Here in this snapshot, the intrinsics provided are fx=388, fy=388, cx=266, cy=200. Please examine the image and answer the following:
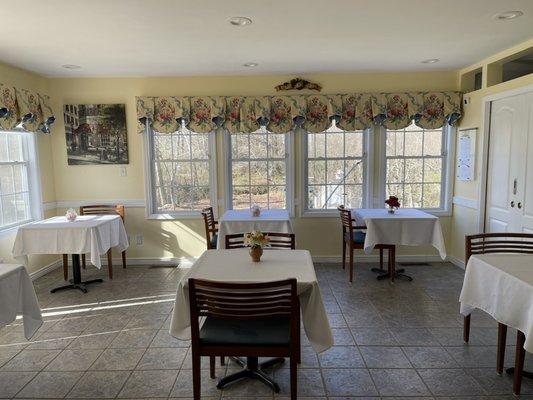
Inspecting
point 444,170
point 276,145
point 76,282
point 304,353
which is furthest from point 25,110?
point 444,170

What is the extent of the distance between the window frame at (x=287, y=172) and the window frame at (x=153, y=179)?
160 mm

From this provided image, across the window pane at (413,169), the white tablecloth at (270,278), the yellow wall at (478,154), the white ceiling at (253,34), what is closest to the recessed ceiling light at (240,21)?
the white ceiling at (253,34)

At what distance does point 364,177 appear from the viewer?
5262 millimetres

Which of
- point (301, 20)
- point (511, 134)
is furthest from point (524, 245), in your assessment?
point (301, 20)

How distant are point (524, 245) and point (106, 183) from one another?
478 centimetres

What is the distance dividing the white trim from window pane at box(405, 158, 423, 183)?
521mm

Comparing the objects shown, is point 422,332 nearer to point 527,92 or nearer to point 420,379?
point 420,379

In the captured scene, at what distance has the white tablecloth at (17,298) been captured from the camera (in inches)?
88.7

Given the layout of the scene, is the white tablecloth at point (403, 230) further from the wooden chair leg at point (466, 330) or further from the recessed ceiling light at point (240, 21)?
the recessed ceiling light at point (240, 21)

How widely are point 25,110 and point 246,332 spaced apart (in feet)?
12.8

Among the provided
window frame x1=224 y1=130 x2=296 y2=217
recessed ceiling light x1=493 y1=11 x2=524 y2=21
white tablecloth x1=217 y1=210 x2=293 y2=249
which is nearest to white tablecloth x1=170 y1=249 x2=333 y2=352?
white tablecloth x1=217 y1=210 x2=293 y2=249

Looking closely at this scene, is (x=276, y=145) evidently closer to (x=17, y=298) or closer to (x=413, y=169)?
(x=413, y=169)

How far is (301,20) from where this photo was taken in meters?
3.08

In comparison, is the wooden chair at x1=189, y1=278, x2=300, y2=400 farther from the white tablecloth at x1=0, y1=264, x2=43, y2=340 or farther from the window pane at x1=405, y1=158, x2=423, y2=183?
the window pane at x1=405, y1=158, x2=423, y2=183
